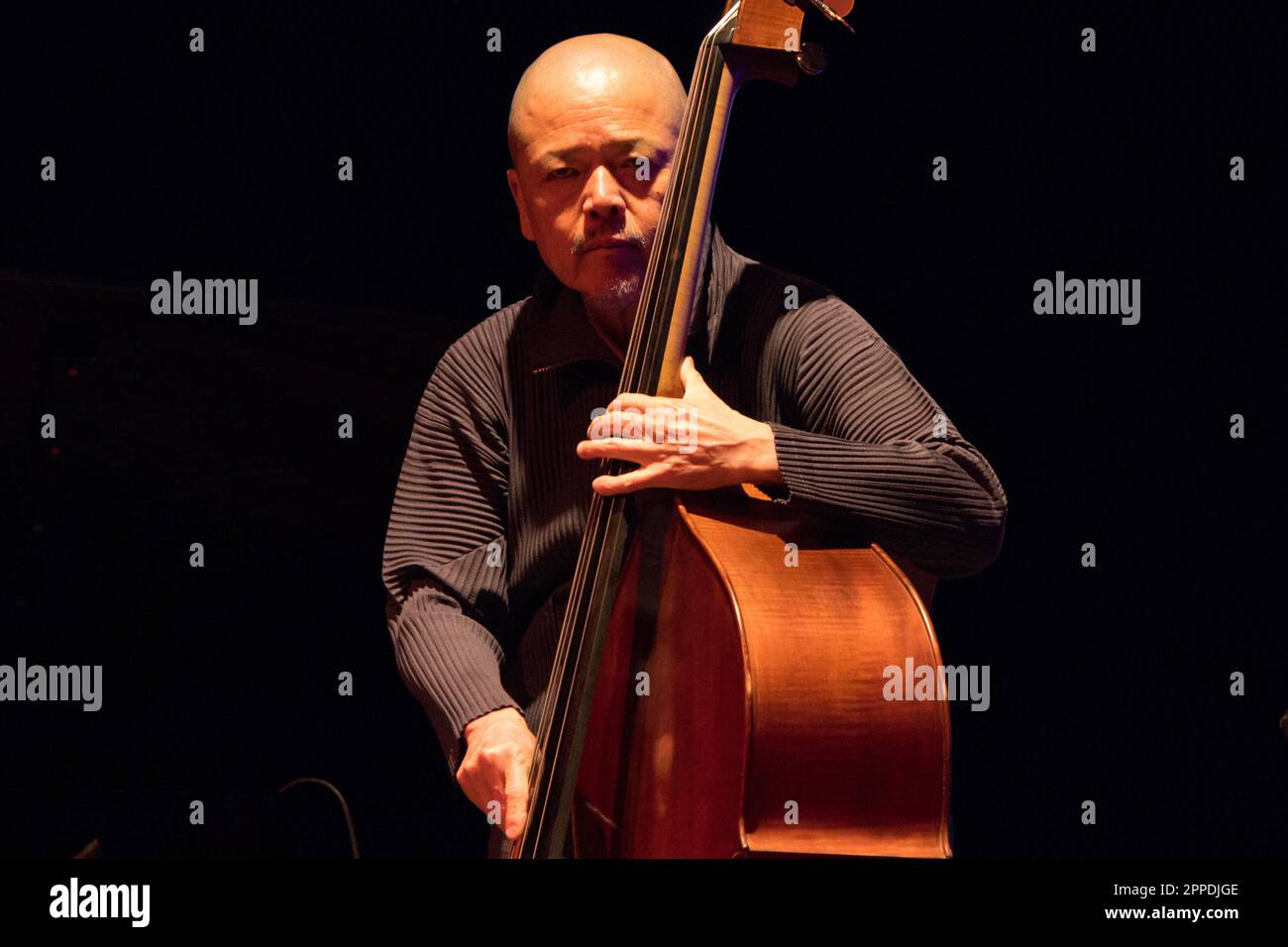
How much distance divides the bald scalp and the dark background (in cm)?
74

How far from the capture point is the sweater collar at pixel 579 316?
1.85m

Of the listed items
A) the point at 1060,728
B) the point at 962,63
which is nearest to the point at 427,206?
the point at 962,63

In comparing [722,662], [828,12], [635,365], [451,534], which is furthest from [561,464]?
[828,12]

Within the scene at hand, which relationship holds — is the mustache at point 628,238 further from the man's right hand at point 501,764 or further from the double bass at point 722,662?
the man's right hand at point 501,764

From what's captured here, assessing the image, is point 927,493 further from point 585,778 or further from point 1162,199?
point 1162,199

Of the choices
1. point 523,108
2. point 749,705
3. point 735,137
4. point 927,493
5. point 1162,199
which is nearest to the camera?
point 749,705

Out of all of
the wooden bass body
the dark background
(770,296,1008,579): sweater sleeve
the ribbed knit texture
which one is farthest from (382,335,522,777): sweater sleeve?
the dark background

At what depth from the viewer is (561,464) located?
1.92m

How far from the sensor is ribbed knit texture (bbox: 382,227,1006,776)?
1628mm

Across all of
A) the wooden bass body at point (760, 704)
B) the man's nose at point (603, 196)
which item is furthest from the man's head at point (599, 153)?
the wooden bass body at point (760, 704)

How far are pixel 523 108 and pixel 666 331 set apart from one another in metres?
0.40

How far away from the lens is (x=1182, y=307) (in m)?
2.46

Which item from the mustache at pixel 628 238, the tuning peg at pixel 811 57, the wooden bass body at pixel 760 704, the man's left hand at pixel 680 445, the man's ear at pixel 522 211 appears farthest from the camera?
the man's ear at pixel 522 211

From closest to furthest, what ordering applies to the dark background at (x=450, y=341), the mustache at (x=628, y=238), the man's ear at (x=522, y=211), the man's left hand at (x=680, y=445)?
the man's left hand at (x=680, y=445)
the mustache at (x=628, y=238)
the man's ear at (x=522, y=211)
the dark background at (x=450, y=341)
